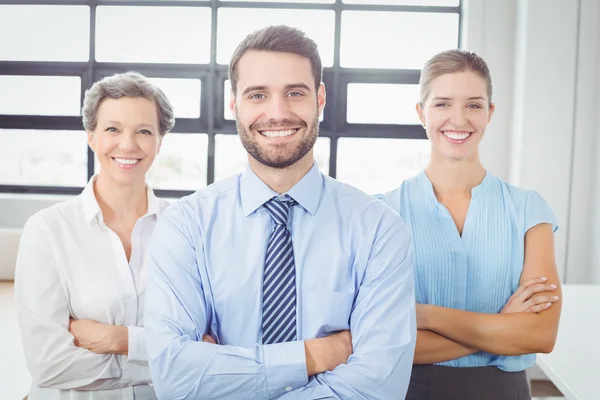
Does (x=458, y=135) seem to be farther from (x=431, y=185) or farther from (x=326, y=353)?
(x=326, y=353)

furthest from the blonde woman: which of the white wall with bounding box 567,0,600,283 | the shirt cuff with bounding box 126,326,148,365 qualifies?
the white wall with bounding box 567,0,600,283

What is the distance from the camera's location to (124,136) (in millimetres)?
1691

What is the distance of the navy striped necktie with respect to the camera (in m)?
1.39

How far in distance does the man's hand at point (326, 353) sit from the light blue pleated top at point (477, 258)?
0.38 metres

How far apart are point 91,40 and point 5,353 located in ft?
10.9

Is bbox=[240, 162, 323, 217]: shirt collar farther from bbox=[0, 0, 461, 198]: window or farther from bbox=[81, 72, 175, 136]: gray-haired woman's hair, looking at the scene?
bbox=[0, 0, 461, 198]: window

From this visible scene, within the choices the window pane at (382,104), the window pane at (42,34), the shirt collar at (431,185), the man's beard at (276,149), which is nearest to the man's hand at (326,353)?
the man's beard at (276,149)


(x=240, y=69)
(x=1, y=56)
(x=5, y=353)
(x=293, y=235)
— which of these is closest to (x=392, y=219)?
(x=293, y=235)

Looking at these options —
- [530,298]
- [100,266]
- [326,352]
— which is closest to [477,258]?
[530,298]

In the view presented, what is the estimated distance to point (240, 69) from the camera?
4.76 ft

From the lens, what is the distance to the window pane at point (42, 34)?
15.9ft

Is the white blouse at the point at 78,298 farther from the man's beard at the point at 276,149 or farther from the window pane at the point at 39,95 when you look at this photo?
the window pane at the point at 39,95

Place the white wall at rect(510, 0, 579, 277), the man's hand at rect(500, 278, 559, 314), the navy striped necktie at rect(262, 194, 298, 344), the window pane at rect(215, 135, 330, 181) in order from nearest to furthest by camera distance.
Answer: the navy striped necktie at rect(262, 194, 298, 344) < the man's hand at rect(500, 278, 559, 314) < the white wall at rect(510, 0, 579, 277) < the window pane at rect(215, 135, 330, 181)

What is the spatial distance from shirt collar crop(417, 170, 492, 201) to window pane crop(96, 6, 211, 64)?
3462 mm
